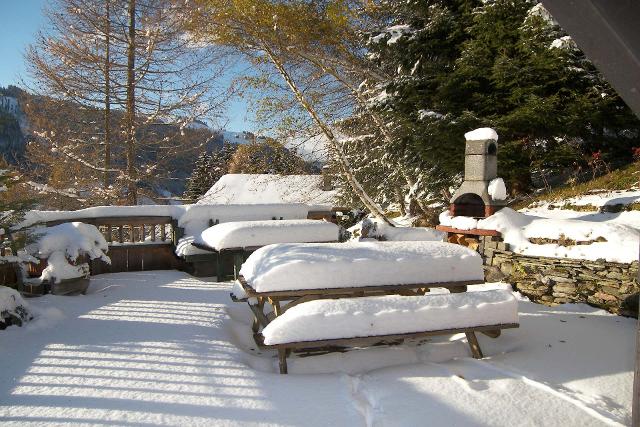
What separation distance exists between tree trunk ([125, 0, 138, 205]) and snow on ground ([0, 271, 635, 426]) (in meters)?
6.87

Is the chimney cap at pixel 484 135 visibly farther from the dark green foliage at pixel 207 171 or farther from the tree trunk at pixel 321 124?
the dark green foliage at pixel 207 171

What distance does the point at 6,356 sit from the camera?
3.29 meters

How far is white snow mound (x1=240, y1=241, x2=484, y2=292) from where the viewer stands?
3.60m

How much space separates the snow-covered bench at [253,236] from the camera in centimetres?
646

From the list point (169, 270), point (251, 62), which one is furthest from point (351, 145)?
point (169, 270)

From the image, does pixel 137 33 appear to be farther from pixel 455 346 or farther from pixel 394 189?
pixel 455 346

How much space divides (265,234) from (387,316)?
3.63 meters

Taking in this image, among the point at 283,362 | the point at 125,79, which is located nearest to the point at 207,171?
the point at 125,79

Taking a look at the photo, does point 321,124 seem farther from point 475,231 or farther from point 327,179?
point 475,231

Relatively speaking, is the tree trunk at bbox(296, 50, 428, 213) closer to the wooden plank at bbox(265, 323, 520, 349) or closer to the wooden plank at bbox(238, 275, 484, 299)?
the wooden plank at bbox(238, 275, 484, 299)

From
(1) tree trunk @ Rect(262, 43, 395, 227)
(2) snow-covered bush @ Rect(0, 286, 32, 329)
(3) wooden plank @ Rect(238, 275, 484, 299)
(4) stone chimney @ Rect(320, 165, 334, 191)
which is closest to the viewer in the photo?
(3) wooden plank @ Rect(238, 275, 484, 299)

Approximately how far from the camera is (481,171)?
20.4ft

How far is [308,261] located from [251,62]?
8.09m

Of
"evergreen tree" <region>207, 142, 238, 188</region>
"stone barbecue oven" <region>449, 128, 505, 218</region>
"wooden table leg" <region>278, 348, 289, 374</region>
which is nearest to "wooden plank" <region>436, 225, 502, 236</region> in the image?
"stone barbecue oven" <region>449, 128, 505, 218</region>
